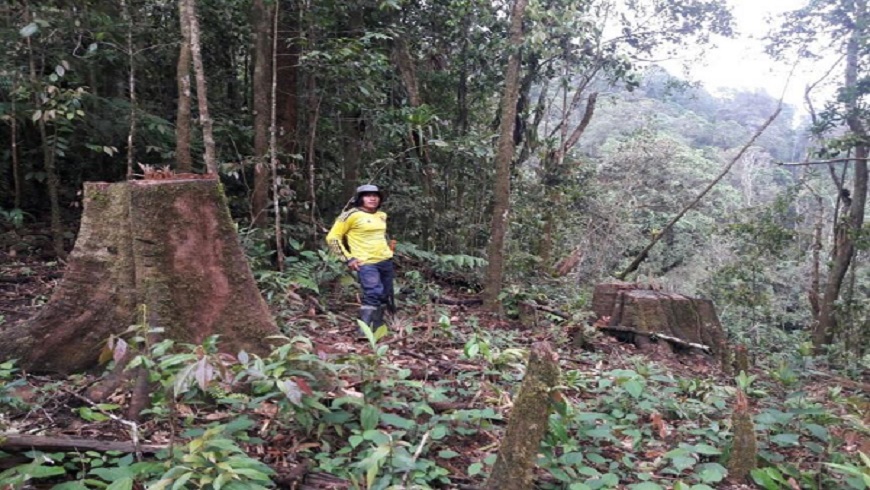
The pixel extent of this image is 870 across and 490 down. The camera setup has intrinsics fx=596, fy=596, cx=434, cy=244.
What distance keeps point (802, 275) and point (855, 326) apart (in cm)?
1112

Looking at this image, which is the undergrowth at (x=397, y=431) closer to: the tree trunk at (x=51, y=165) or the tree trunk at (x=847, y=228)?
the tree trunk at (x=51, y=165)

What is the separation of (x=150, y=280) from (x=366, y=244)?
293cm

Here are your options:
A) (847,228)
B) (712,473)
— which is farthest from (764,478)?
(847,228)

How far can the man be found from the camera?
21.4ft

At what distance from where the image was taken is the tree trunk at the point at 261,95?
7.67 meters

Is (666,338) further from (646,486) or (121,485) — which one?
(121,485)

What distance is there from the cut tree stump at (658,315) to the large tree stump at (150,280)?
603cm

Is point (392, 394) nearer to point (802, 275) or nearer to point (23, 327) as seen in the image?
point (23, 327)

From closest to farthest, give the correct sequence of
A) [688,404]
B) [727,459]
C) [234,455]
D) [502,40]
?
[234,455], [727,459], [688,404], [502,40]

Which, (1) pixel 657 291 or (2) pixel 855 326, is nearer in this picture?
(1) pixel 657 291

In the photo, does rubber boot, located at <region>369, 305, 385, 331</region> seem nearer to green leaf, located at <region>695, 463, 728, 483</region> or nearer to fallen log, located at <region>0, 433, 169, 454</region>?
fallen log, located at <region>0, 433, 169, 454</region>

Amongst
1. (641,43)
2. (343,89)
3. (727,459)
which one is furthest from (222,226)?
(641,43)

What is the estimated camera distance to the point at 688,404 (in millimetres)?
4926

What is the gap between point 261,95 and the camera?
7668 mm
